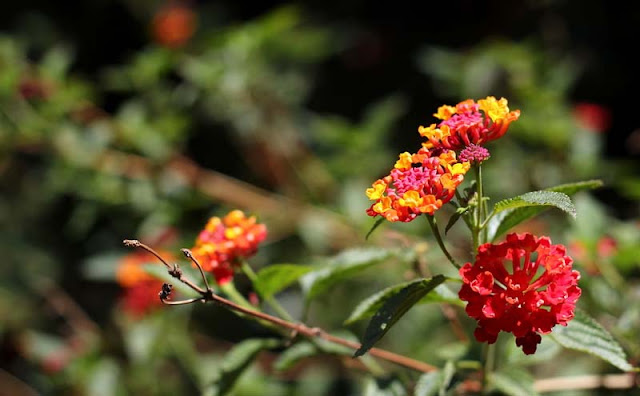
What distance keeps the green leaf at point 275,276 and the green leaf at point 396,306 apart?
8.4 inches

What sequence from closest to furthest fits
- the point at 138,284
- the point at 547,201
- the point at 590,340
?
the point at 547,201 < the point at 590,340 < the point at 138,284

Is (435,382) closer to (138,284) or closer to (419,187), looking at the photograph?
(419,187)

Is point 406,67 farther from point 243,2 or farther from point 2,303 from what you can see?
point 2,303

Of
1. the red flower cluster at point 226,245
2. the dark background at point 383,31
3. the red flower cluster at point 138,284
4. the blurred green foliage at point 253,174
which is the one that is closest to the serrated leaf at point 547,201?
the red flower cluster at point 226,245

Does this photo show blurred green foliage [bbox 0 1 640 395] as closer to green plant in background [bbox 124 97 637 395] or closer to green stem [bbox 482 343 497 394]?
green stem [bbox 482 343 497 394]

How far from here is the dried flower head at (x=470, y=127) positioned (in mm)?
766

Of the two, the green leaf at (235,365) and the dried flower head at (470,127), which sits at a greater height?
the dried flower head at (470,127)

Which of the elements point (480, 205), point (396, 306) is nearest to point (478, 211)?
point (480, 205)

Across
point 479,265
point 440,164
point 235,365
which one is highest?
point 440,164

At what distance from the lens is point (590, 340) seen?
817 millimetres

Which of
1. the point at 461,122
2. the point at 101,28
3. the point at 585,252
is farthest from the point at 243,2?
the point at 461,122

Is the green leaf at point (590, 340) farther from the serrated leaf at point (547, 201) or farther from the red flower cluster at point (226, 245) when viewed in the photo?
the red flower cluster at point (226, 245)

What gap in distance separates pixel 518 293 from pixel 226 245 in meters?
0.42

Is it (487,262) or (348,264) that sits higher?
(487,262)
